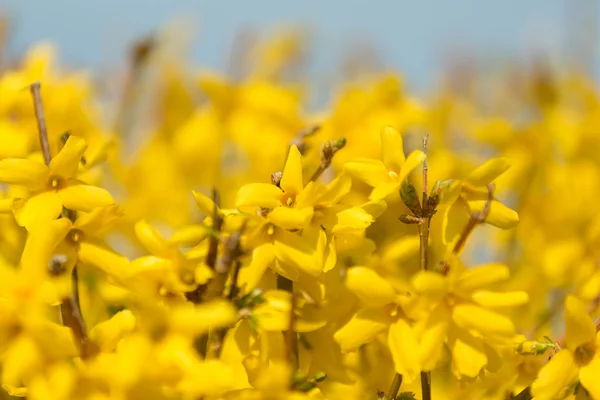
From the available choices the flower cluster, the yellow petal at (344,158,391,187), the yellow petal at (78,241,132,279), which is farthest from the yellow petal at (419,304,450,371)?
the yellow petal at (78,241,132,279)

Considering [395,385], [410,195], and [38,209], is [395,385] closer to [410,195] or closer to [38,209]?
[410,195]

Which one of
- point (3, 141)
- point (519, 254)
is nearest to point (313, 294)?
point (3, 141)

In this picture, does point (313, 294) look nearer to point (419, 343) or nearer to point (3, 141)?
point (419, 343)

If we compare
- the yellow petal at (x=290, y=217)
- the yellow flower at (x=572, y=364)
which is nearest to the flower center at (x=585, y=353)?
the yellow flower at (x=572, y=364)

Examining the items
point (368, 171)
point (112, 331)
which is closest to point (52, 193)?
point (112, 331)

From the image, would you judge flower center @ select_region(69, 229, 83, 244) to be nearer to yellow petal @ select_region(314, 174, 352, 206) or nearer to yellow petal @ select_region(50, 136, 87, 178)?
yellow petal @ select_region(50, 136, 87, 178)

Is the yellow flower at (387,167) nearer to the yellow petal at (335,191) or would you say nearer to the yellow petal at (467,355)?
the yellow petal at (335,191)
